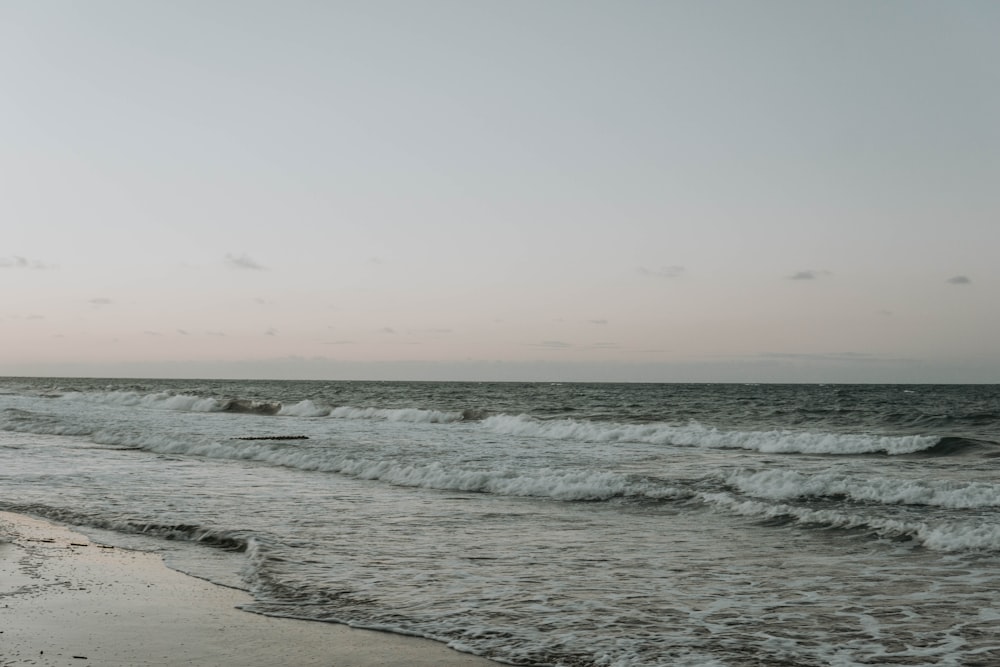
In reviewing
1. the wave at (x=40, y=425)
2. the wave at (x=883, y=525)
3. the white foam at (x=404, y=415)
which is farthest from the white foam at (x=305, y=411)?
the wave at (x=883, y=525)

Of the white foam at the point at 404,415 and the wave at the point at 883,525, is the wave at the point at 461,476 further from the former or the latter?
the white foam at the point at 404,415

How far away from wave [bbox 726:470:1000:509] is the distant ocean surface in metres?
0.06

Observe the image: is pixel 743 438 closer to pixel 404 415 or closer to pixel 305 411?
pixel 404 415

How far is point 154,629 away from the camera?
6824 millimetres

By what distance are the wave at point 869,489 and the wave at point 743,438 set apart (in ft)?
29.6

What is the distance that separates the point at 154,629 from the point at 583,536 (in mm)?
6202

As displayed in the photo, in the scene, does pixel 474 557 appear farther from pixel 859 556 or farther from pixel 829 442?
pixel 829 442

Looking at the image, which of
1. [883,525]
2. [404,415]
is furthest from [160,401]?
[883,525]

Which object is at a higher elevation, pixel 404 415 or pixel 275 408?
pixel 404 415

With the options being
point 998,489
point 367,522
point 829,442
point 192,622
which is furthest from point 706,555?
point 829,442

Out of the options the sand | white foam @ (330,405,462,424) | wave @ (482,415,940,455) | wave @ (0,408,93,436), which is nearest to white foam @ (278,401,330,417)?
white foam @ (330,405,462,424)

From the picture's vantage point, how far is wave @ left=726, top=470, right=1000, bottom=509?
46.3 ft

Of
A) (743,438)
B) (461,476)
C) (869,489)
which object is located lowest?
(461,476)

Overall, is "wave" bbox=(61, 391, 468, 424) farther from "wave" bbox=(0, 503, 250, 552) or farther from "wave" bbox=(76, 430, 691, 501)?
"wave" bbox=(0, 503, 250, 552)
